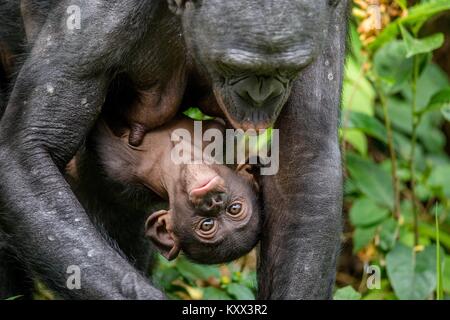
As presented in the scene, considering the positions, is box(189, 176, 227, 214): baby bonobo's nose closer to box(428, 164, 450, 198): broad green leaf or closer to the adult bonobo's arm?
the adult bonobo's arm

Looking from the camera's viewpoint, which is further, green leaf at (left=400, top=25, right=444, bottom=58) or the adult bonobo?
green leaf at (left=400, top=25, right=444, bottom=58)

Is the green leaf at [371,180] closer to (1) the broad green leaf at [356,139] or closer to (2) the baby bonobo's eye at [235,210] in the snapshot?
(1) the broad green leaf at [356,139]

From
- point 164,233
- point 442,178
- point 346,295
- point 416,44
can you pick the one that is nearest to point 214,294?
point 346,295

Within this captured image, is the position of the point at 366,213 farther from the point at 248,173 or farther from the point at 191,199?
the point at 191,199

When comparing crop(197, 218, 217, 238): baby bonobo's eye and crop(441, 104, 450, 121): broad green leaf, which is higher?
crop(441, 104, 450, 121): broad green leaf

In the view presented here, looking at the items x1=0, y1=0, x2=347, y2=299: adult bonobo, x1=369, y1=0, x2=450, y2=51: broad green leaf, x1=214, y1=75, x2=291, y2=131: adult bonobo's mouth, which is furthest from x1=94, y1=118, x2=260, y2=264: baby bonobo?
x1=369, y1=0, x2=450, y2=51: broad green leaf

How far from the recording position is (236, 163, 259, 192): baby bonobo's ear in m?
6.93

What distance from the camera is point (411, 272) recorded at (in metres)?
8.11

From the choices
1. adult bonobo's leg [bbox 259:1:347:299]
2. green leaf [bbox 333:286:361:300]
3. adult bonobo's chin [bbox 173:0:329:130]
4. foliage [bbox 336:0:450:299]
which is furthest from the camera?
foliage [bbox 336:0:450:299]

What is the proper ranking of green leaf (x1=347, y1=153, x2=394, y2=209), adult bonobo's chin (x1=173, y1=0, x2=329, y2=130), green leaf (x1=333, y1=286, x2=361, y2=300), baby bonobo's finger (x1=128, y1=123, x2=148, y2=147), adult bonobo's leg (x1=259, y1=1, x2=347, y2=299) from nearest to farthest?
adult bonobo's chin (x1=173, y1=0, x2=329, y2=130) < adult bonobo's leg (x1=259, y1=1, x2=347, y2=299) < baby bonobo's finger (x1=128, y1=123, x2=148, y2=147) < green leaf (x1=333, y1=286, x2=361, y2=300) < green leaf (x1=347, y1=153, x2=394, y2=209)

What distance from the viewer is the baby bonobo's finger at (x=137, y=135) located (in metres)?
7.12

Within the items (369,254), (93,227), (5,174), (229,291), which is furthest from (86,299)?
(369,254)

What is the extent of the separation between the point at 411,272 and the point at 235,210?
1885 millimetres
